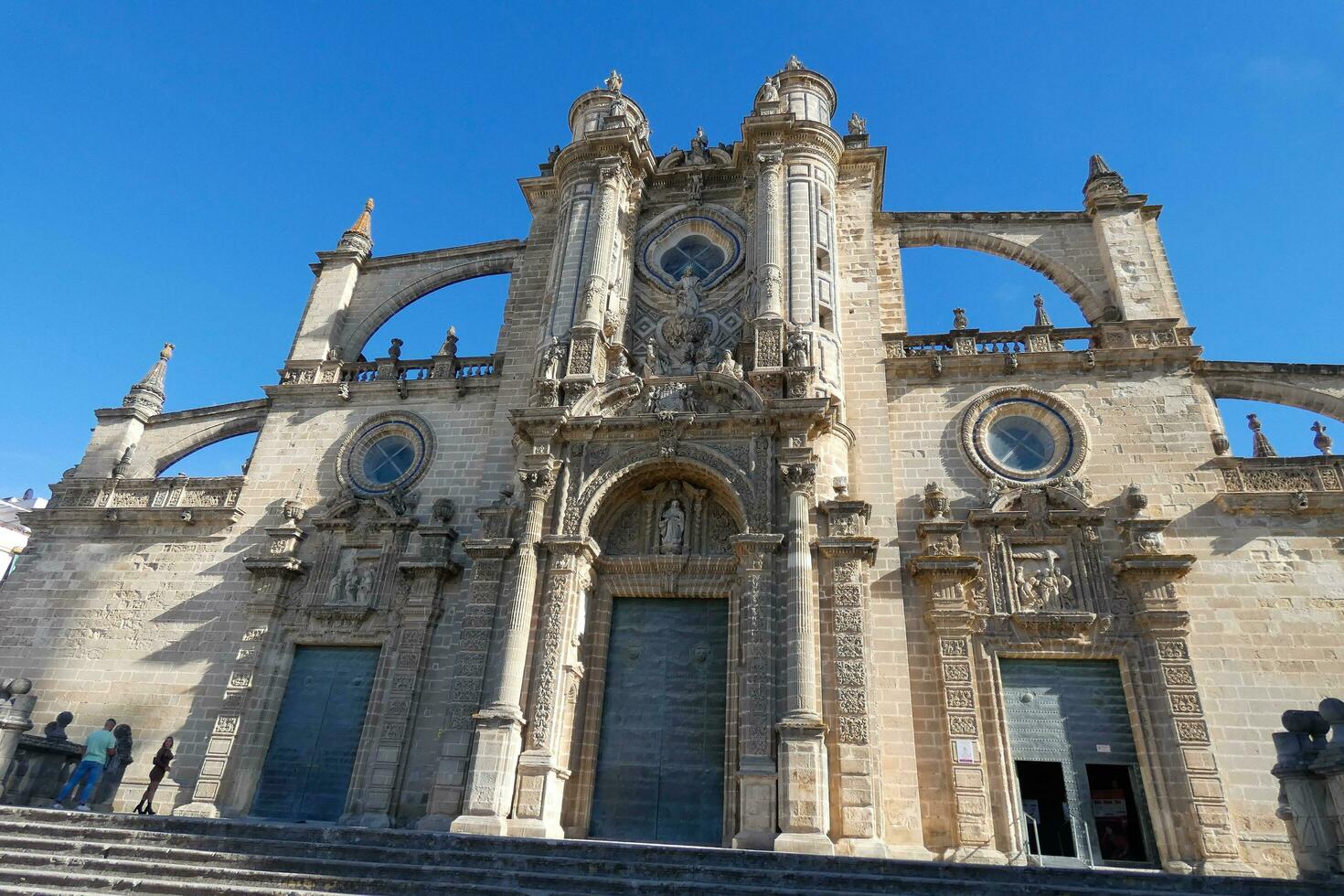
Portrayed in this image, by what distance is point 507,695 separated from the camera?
13.2 meters

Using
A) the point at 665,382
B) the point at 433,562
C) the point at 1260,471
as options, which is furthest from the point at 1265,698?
the point at 433,562

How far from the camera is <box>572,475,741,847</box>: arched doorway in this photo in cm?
1331

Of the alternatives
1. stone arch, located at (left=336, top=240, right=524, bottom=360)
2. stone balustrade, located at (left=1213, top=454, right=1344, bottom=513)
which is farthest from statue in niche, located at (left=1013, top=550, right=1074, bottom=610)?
stone arch, located at (left=336, top=240, right=524, bottom=360)

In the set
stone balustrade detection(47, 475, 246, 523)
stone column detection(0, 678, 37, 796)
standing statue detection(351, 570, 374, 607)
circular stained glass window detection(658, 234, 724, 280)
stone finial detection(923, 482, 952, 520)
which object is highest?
circular stained glass window detection(658, 234, 724, 280)

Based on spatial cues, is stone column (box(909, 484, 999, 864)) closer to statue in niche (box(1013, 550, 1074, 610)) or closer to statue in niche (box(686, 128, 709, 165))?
statue in niche (box(1013, 550, 1074, 610))

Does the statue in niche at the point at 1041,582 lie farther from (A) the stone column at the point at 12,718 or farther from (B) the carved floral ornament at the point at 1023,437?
(A) the stone column at the point at 12,718

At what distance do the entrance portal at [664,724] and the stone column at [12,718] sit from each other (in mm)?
8765

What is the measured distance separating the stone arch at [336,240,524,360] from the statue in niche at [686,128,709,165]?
488cm

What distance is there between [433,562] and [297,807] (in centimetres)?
496

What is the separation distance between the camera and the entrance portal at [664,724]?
13250 millimetres

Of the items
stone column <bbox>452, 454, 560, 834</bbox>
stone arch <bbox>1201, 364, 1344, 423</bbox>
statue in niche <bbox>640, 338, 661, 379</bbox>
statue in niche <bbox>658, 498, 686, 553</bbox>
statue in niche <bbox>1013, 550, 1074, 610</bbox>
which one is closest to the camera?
stone column <bbox>452, 454, 560, 834</bbox>

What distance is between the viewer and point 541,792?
12.5 meters

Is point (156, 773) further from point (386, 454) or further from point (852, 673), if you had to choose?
point (852, 673)

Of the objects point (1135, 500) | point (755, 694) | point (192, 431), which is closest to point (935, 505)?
point (1135, 500)
